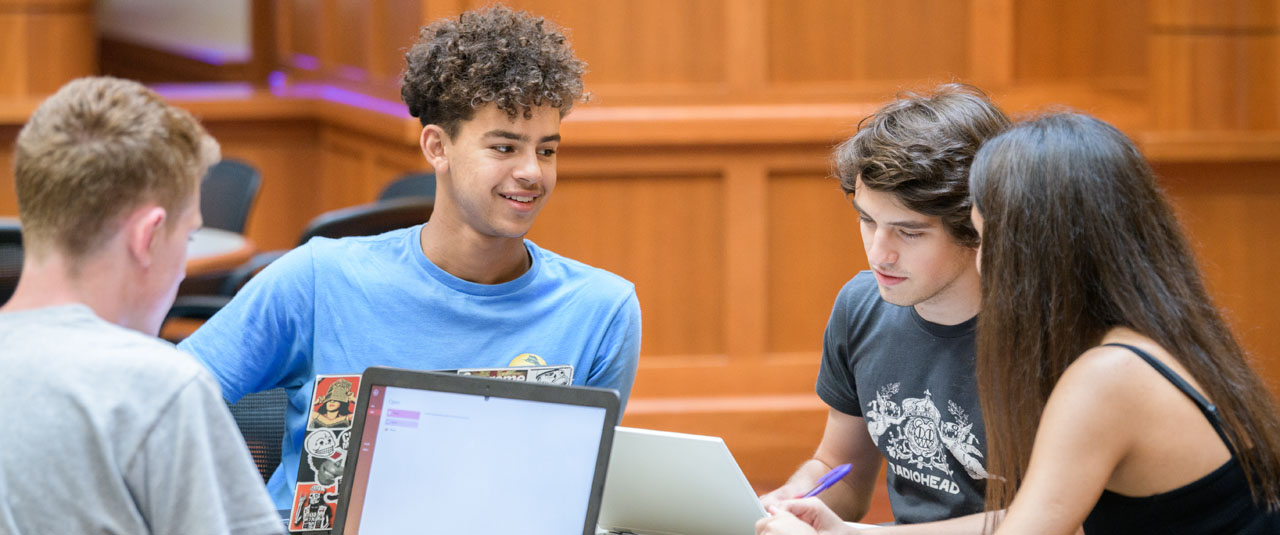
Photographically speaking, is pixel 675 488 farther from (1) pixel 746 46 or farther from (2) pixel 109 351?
(1) pixel 746 46

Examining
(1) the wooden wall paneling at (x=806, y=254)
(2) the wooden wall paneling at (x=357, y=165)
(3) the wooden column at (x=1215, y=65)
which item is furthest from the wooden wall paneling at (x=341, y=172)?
(3) the wooden column at (x=1215, y=65)

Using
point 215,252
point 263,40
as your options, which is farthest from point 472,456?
point 263,40

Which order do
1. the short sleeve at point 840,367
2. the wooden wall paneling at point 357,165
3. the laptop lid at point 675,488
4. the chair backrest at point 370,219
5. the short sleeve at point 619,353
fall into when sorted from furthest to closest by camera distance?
the wooden wall paneling at point 357,165 < the chair backrest at point 370,219 < the short sleeve at point 840,367 < the short sleeve at point 619,353 < the laptop lid at point 675,488

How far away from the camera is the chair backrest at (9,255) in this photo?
2.70m

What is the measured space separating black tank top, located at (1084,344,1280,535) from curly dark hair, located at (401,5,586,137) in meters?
0.81

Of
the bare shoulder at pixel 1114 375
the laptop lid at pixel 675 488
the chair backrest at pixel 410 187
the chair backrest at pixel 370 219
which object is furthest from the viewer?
the chair backrest at pixel 410 187

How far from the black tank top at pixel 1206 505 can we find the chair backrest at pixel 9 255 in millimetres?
2210

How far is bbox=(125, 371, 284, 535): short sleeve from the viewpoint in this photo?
105cm

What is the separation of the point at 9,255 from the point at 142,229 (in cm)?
182

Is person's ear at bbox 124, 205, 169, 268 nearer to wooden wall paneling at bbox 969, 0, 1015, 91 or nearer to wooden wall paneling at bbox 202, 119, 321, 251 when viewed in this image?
wooden wall paneling at bbox 969, 0, 1015, 91

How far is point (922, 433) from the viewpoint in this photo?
5.71 ft

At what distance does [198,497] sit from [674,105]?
116 inches

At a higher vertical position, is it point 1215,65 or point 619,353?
point 1215,65

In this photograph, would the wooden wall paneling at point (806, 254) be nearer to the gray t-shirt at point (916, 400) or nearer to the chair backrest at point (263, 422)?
the gray t-shirt at point (916, 400)
